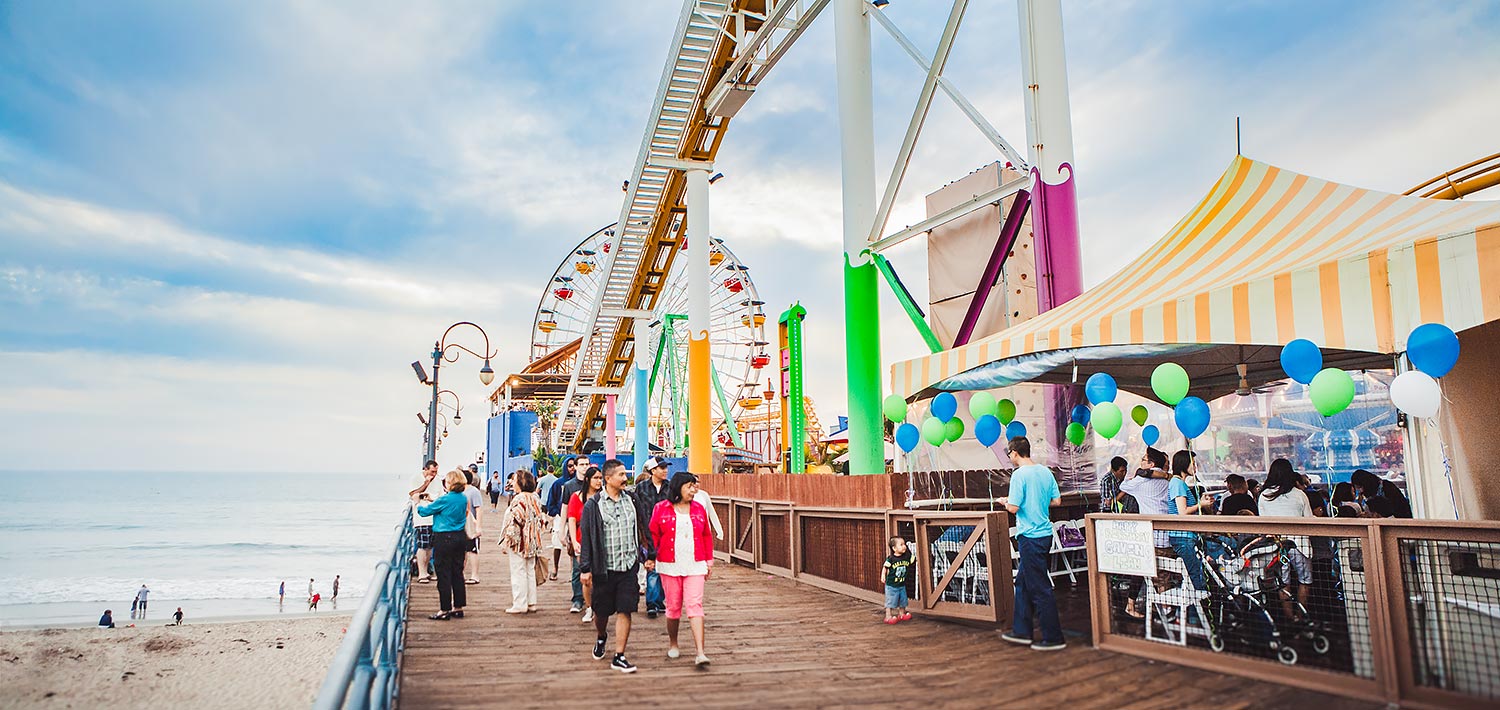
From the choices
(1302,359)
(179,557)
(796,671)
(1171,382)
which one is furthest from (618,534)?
(179,557)

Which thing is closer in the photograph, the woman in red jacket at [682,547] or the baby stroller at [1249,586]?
the baby stroller at [1249,586]

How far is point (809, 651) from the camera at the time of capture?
6.83 m

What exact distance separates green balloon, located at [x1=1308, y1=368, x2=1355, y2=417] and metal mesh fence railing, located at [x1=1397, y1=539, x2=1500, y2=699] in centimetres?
102

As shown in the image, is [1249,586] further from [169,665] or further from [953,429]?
[169,665]

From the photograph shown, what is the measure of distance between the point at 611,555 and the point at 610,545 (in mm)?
76

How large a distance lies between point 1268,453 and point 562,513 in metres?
9.55

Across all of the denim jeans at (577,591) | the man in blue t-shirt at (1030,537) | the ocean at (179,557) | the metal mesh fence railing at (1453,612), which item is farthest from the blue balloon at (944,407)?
the ocean at (179,557)

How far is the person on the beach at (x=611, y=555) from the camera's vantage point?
6375 millimetres

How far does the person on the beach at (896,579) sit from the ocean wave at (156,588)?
3531 centimetres

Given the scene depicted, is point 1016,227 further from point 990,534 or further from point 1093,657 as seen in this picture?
point 1093,657

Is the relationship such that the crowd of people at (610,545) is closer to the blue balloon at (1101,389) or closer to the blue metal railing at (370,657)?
the blue metal railing at (370,657)

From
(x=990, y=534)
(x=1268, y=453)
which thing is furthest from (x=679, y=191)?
(x=990, y=534)

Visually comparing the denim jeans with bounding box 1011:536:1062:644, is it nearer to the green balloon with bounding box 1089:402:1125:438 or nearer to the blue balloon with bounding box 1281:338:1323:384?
the green balloon with bounding box 1089:402:1125:438

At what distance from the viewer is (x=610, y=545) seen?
21.0 feet
